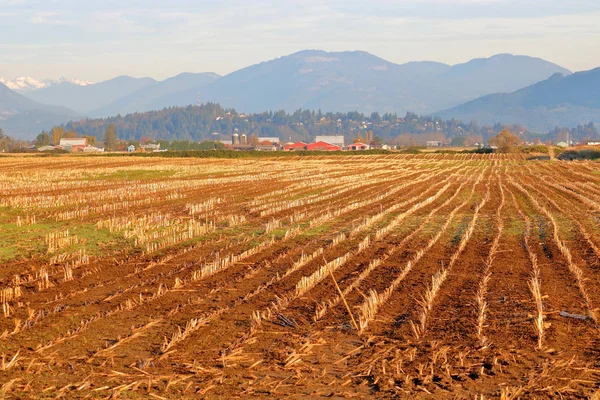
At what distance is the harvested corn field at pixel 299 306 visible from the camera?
7504mm

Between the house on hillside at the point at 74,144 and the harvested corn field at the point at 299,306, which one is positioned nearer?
the harvested corn field at the point at 299,306

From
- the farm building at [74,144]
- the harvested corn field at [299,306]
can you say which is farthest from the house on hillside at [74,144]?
the harvested corn field at [299,306]

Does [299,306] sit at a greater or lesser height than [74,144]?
greater

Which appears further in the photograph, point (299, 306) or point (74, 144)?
point (74, 144)

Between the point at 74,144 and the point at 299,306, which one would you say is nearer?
the point at 299,306

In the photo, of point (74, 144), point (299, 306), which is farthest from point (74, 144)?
point (299, 306)

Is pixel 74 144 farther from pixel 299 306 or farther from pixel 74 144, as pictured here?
pixel 299 306

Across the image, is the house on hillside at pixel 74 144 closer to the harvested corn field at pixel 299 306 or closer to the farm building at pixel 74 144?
the farm building at pixel 74 144

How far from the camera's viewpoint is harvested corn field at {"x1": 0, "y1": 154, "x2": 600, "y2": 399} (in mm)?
7504

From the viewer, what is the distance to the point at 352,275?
1270 cm

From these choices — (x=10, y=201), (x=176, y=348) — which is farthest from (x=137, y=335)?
(x=10, y=201)

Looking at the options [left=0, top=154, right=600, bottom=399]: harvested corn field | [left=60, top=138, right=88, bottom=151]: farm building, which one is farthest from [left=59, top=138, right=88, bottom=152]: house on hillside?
[left=0, top=154, right=600, bottom=399]: harvested corn field

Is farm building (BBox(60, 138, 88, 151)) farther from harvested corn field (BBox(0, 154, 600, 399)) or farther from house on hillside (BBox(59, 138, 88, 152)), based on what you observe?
harvested corn field (BBox(0, 154, 600, 399))

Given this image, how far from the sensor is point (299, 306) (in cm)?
1048
